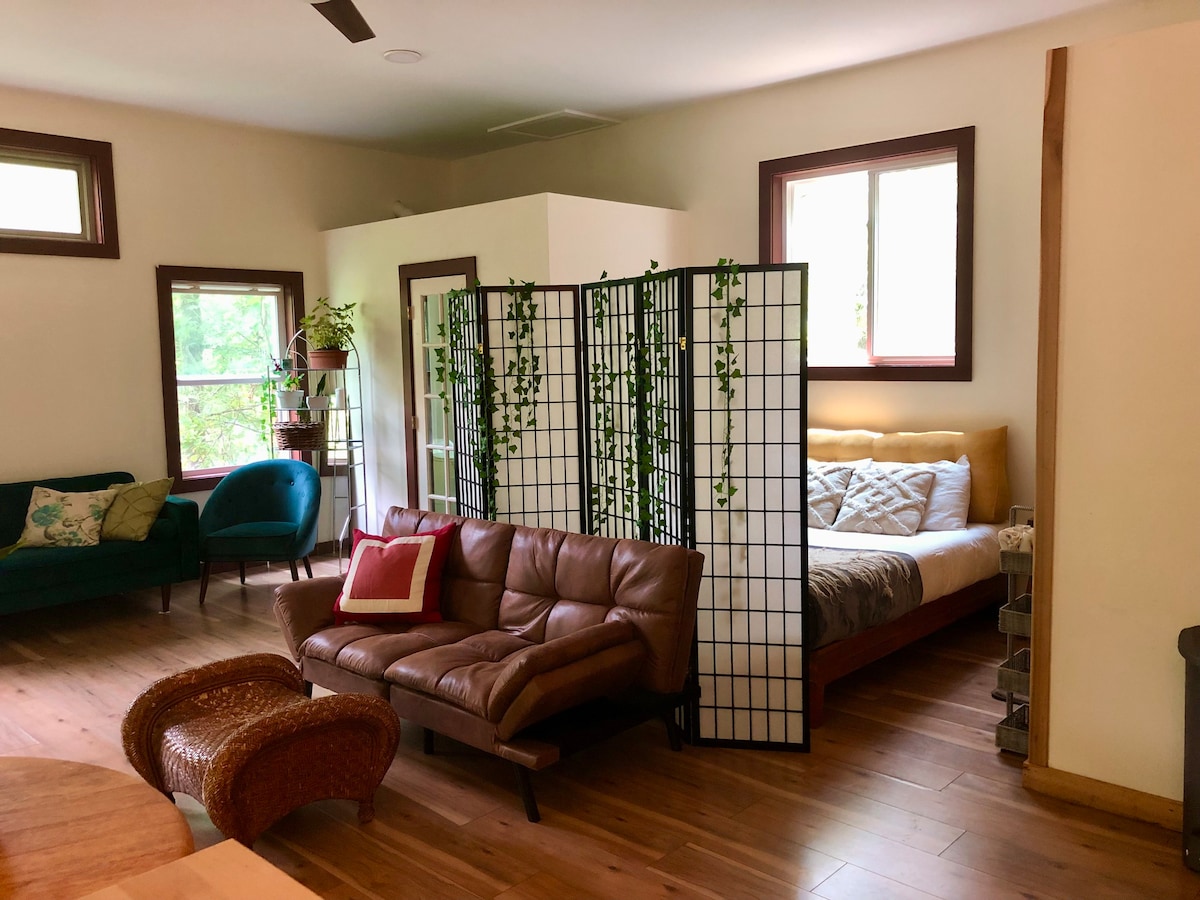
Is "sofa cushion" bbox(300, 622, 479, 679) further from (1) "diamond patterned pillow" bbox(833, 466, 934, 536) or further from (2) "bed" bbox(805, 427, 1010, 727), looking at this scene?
(1) "diamond patterned pillow" bbox(833, 466, 934, 536)

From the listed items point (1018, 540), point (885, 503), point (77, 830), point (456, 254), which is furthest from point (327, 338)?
point (77, 830)

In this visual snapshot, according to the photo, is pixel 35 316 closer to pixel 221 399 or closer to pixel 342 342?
pixel 221 399

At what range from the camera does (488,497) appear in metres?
4.39

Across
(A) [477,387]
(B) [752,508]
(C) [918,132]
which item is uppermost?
(C) [918,132]

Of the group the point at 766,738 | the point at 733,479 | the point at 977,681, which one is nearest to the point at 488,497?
the point at 733,479

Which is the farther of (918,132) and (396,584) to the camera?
(918,132)

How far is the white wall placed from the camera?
5.57m

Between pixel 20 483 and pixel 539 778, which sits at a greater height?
pixel 20 483

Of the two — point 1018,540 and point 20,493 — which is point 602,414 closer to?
point 1018,540

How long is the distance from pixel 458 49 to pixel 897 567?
3.37 metres

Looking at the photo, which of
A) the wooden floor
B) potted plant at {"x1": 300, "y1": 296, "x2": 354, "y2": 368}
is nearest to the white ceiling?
potted plant at {"x1": 300, "y1": 296, "x2": 354, "y2": 368}

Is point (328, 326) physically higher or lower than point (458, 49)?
lower

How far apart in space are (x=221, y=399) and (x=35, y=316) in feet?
4.19

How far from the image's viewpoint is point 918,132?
5312 mm
